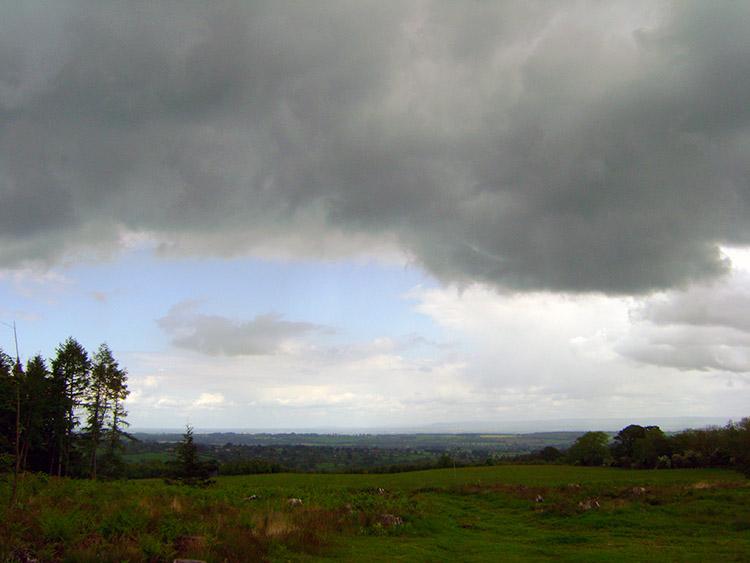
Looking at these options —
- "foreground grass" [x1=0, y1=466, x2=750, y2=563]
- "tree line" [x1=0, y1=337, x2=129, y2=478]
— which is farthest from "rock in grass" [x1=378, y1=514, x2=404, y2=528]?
"tree line" [x1=0, y1=337, x2=129, y2=478]

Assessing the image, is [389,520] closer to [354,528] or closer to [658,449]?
[354,528]

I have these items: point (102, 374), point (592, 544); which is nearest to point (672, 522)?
point (592, 544)

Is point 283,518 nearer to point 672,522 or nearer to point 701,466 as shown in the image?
point 672,522

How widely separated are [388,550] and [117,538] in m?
8.41

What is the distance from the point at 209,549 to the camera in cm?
1190

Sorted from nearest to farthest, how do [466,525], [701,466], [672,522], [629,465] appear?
1. [672,522]
2. [466,525]
3. [701,466]
4. [629,465]

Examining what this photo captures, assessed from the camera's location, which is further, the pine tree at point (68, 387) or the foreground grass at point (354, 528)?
the pine tree at point (68, 387)

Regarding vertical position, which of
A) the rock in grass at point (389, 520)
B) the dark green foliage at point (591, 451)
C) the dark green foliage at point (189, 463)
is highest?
the rock in grass at point (389, 520)

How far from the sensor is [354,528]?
18.7 m

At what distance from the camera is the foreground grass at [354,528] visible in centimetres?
1138

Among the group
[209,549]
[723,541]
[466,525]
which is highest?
[209,549]

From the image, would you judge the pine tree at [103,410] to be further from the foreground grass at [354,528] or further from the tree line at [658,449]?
the tree line at [658,449]

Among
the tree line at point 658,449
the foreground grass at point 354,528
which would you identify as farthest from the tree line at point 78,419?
the tree line at point 658,449

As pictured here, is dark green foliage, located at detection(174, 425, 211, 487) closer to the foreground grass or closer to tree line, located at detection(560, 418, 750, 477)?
the foreground grass
